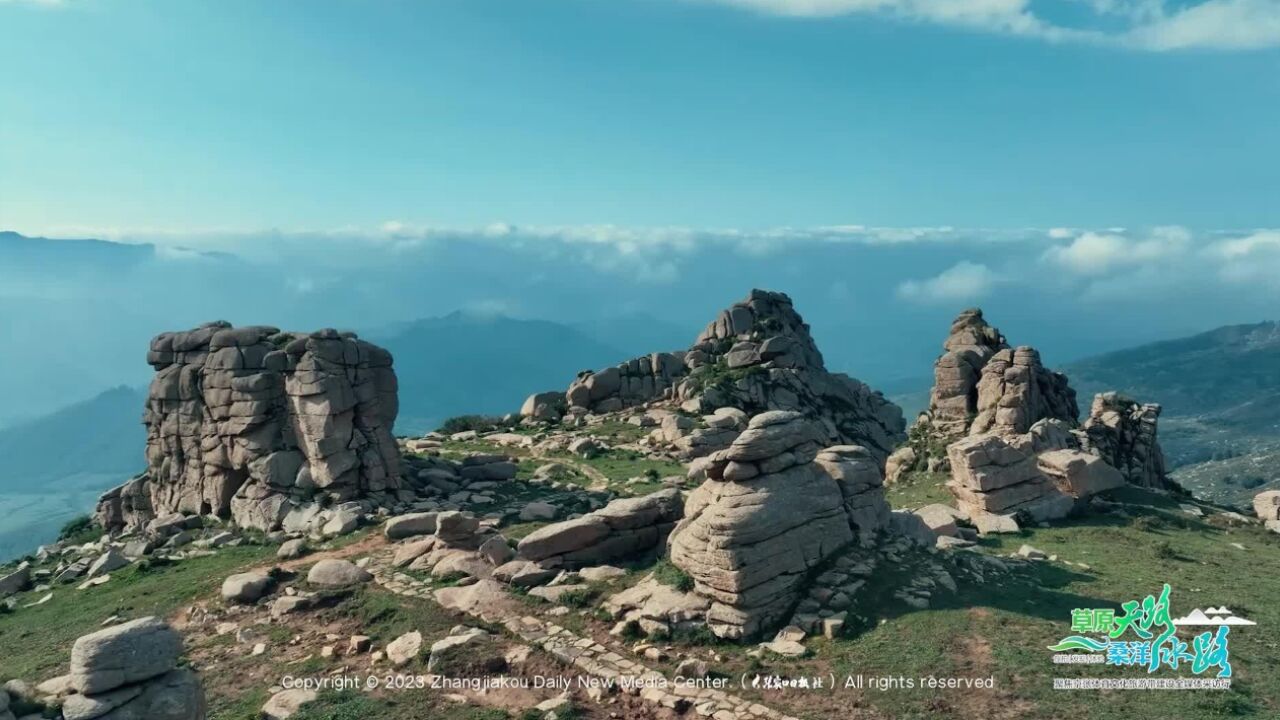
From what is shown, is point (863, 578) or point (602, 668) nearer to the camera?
point (602, 668)

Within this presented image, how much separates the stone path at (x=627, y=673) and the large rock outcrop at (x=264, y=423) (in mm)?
15581

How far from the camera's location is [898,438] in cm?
7438

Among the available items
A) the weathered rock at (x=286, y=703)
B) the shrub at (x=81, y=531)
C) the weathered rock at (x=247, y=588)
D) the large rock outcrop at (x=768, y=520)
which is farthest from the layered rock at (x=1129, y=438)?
the shrub at (x=81, y=531)

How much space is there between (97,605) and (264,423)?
12.2 meters

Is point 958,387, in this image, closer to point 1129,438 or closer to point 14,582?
point 1129,438

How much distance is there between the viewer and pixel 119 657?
54.3 feet

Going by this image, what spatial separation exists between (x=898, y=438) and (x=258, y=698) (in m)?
64.0

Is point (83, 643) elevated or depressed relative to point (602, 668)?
elevated

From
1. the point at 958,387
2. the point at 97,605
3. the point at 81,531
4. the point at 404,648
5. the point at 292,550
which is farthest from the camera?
the point at 958,387

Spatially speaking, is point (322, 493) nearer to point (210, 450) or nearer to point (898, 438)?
point (210, 450)

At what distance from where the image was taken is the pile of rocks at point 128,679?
16344 millimetres

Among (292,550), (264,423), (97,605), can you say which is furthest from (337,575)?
(264,423)

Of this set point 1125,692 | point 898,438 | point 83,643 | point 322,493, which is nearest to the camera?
point 83,643

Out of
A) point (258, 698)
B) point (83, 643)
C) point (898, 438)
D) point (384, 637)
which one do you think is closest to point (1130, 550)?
point (384, 637)
